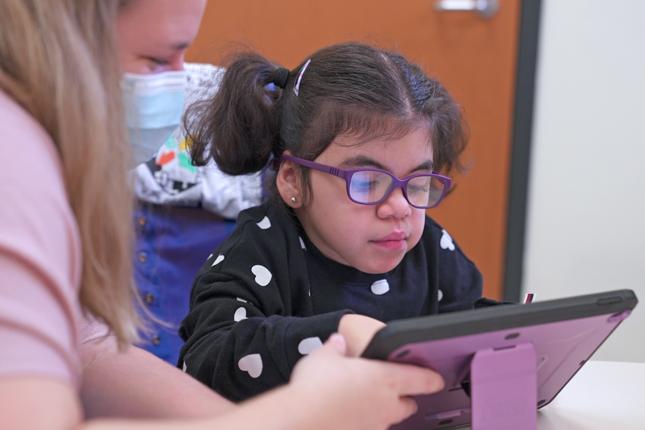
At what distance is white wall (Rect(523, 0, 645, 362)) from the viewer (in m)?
2.19

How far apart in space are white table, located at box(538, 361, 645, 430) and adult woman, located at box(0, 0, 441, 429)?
0.27 m

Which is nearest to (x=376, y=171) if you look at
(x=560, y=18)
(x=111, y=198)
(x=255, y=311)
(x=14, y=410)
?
(x=255, y=311)

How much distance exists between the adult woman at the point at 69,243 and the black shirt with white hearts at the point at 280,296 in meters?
0.19

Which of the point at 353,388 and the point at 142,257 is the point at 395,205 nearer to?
the point at 353,388

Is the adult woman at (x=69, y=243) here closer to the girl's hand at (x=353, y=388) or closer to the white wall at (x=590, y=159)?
the girl's hand at (x=353, y=388)

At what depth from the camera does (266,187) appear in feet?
4.11

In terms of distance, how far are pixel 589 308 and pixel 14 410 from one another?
0.45 m

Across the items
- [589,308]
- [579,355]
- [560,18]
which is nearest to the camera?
[589,308]

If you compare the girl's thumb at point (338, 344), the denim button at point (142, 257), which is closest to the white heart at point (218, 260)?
the girl's thumb at point (338, 344)

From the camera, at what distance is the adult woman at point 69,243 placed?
1.57 ft

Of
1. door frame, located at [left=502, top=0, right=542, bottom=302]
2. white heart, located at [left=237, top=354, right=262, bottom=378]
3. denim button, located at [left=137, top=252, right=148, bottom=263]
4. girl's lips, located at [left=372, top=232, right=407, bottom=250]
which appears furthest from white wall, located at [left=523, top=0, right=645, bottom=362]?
white heart, located at [left=237, top=354, right=262, bottom=378]

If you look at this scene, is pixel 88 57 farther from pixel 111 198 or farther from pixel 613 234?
pixel 613 234

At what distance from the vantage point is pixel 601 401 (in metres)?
0.94

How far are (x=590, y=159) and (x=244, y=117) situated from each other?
4.63ft
